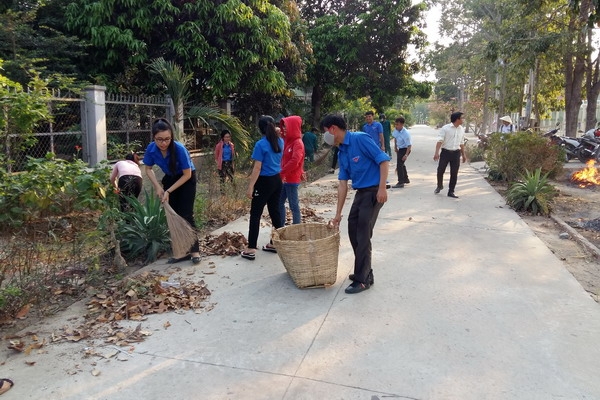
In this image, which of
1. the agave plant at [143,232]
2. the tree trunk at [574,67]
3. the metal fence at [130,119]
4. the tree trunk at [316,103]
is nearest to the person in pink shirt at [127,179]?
the agave plant at [143,232]

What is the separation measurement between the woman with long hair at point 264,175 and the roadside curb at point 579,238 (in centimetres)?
395

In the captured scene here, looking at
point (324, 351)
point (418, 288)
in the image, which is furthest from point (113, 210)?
point (418, 288)

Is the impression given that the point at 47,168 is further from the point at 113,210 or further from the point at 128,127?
the point at 128,127

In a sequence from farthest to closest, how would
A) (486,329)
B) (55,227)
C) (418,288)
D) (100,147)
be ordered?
(100,147), (418,288), (55,227), (486,329)

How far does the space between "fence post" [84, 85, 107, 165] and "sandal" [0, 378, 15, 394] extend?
19.4ft

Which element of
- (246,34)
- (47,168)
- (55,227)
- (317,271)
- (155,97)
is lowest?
(317,271)

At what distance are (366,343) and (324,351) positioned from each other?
0.33m

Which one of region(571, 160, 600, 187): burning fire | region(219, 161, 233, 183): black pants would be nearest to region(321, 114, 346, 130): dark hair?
region(219, 161, 233, 183): black pants

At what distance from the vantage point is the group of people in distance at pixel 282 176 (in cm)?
429

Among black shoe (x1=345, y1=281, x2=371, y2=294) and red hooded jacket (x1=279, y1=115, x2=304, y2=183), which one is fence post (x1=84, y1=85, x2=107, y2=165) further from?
black shoe (x1=345, y1=281, x2=371, y2=294)

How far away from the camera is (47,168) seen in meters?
3.82

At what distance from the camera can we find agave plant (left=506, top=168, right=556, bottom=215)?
8.01m

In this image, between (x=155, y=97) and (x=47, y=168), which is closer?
(x=47, y=168)

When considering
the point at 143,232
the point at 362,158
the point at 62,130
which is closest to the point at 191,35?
the point at 62,130
